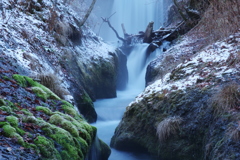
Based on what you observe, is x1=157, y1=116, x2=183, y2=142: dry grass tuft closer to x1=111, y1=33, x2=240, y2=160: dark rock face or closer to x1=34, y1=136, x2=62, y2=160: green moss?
x1=111, y1=33, x2=240, y2=160: dark rock face

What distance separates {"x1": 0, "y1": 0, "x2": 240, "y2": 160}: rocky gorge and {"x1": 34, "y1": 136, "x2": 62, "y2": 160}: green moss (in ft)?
0.04

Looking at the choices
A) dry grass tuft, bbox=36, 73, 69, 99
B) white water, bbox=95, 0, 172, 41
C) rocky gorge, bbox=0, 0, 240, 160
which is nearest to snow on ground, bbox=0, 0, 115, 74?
rocky gorge, bbox=0, 0, 240, 160

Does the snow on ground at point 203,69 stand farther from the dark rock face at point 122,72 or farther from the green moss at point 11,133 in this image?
the dark rock face at point 122,72

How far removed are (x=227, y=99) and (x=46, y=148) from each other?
137 inches

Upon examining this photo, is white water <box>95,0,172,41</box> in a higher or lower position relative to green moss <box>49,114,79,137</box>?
higher

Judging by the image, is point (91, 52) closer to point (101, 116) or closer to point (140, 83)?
point (101, 116)

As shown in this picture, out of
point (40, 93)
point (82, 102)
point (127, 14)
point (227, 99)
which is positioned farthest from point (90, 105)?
point (127, 14)

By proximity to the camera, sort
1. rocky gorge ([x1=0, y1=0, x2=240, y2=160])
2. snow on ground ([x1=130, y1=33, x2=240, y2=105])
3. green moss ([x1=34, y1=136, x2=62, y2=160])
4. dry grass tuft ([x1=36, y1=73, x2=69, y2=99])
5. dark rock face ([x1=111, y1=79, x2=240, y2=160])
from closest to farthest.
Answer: green moss ([x1=34, y1=136, x2=62, y2=160])
rocky gorge ([x1=0, y1=0, x2=240, y2=160])
dark rock face ([x1=111, y1=79, x2=240, y2=160])
snow on ground ([x1=130, y1=33, x2=240, y2=105])
dry grass tuft ([x1=36, y1=73, x2=69, y2=99])

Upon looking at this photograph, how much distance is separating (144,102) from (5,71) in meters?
3.76

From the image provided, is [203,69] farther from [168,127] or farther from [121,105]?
[121,105]

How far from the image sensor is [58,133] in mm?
3328

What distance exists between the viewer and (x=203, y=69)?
6352 mm

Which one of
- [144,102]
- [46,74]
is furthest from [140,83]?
[46,74]

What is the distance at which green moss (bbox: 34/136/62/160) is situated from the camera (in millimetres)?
2730
